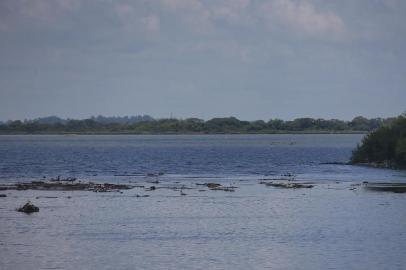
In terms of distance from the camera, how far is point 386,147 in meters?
110

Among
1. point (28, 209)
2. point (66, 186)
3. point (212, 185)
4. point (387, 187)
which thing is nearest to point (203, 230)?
point (28, 209)

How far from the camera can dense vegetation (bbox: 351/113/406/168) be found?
10492cm

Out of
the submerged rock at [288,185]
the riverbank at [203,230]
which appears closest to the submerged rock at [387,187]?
the riverbank at [203,230]

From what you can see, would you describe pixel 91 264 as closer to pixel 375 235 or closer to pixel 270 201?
pixel 375 235

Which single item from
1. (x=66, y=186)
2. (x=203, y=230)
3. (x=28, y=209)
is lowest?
(x=203, y=230)

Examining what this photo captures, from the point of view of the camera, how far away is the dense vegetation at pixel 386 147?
104919 millimetres

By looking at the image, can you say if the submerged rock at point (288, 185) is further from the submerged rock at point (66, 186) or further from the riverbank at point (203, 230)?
the submerged rock at point (66, 186)

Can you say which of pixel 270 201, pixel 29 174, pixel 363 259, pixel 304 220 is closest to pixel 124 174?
pixel 29 174

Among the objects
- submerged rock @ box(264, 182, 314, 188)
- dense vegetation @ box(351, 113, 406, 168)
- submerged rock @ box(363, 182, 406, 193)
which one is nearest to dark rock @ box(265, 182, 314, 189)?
submerged rock @ box(264, 182, 314, 188)

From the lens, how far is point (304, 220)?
172 ft

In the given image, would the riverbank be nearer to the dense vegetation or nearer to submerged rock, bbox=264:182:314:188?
submerged rock, bbox=264:182:314:188

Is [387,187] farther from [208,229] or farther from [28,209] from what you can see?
[28,209]

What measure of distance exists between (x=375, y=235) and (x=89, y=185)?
3561cm

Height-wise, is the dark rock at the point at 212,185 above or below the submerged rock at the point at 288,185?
below
